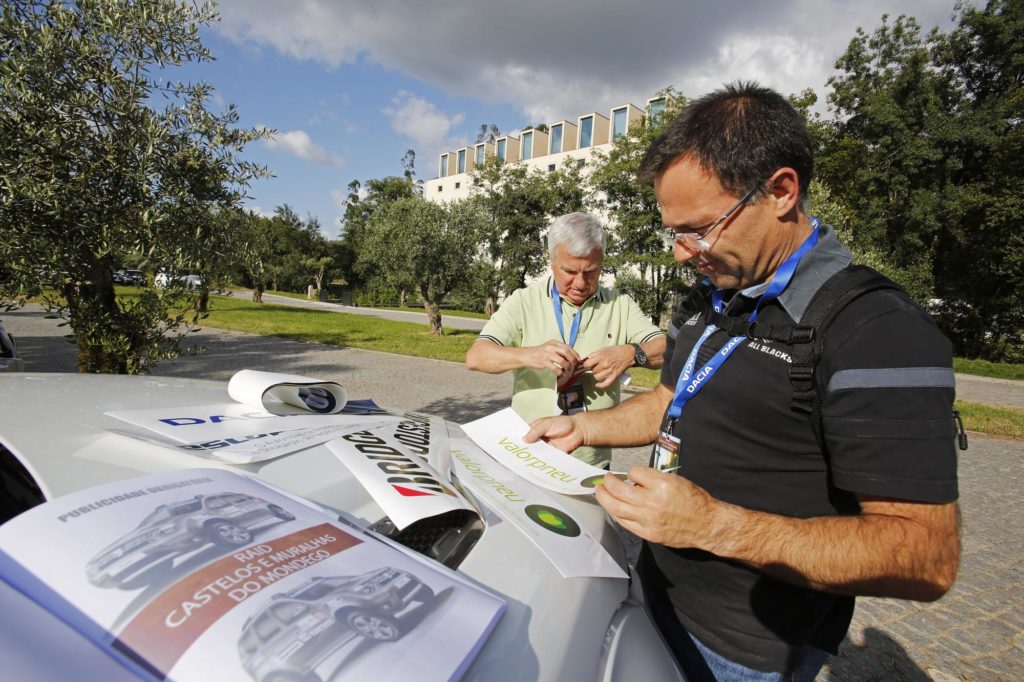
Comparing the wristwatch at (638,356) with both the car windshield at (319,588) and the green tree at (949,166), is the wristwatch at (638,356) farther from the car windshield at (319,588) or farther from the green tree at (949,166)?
the green tree at (949,166)

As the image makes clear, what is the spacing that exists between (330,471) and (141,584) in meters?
0.56

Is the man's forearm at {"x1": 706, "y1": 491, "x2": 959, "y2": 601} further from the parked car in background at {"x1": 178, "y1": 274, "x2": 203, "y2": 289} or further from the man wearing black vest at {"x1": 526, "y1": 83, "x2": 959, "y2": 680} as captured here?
the parked car in background at {"x1": 178, "y1": 274, "x2": 203, "y2": 289}

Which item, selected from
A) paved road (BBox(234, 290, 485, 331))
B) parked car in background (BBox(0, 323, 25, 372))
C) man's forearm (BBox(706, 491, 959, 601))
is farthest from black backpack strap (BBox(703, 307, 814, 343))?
paved road (BBox(234, 290, 485, 331))

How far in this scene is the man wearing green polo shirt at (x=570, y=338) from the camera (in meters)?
2.64

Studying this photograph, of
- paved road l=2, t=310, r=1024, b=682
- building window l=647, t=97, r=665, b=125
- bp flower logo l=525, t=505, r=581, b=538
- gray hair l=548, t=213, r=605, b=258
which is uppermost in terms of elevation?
building window l=647, t=97, r=665, b=125

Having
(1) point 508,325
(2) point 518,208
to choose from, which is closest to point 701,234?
(1) point 508,325

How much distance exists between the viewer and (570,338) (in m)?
2.86

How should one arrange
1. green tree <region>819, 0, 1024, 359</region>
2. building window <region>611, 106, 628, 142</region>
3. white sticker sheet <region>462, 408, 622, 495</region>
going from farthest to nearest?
building window <region>611, 106, 628, 142</region>
green tree <region>819, 0, 1024, 359</region>
white sticker sheet <region>462, 408, 622, 495</region>

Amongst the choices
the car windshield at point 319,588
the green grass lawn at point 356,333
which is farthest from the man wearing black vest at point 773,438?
the green grass lawn at point 356,333

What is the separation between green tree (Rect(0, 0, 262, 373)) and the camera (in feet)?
8.52

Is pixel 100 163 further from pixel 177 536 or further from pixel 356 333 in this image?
pixel 356 333

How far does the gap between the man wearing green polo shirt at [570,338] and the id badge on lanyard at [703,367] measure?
1004 mm

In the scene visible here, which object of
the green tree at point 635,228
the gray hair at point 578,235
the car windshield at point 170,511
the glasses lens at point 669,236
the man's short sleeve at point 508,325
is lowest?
the car windshield at point 170,511

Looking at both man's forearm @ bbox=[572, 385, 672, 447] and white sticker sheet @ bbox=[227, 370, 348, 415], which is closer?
white sticker sheet @ bbox=[227, 370, 348, 415]
